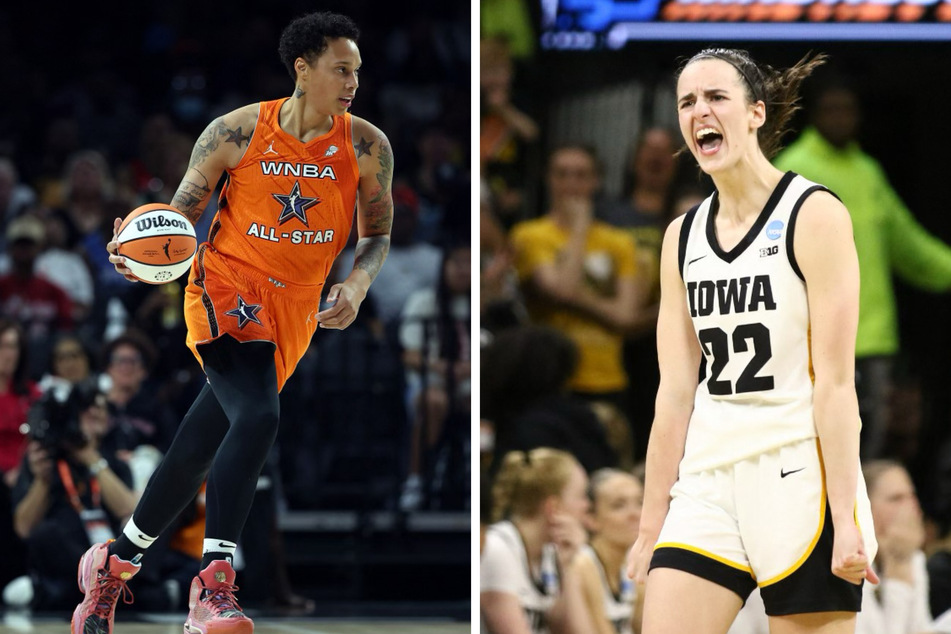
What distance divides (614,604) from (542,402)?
92 cm

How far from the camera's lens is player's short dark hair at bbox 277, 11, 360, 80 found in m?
4.00

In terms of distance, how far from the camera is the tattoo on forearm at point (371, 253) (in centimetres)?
422

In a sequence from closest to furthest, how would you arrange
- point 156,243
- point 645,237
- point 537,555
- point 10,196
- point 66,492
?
1. point 156,243
2. point 66,492
3. point 537,555
4. point 645,237
5. point 10,196

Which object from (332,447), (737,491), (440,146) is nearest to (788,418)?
(737,491)

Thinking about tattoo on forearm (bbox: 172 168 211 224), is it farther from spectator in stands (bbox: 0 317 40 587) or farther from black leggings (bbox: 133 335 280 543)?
spectator in stands (bbox: 0 317 40 587)

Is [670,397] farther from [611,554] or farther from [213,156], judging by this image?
[611,554]

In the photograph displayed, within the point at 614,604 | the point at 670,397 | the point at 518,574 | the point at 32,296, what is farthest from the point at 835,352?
the point at 32,296

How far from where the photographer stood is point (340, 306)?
404cm

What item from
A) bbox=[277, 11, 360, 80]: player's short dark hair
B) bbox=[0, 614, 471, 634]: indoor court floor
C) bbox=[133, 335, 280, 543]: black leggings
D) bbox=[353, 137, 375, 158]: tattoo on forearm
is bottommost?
bbox=[0, 614, 471, 634]: indoor court floor

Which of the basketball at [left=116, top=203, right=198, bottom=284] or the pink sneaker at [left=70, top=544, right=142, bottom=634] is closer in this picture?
the basketball at [left=116, top=203, right=198, bottom=284]

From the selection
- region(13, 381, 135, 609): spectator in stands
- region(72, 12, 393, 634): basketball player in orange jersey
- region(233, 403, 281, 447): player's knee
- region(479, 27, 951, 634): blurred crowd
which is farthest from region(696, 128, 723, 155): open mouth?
region(13, 381, 135, 609): spectator in stands

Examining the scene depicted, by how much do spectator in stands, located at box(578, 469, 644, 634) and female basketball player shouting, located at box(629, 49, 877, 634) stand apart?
7.92ft

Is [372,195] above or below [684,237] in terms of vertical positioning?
above

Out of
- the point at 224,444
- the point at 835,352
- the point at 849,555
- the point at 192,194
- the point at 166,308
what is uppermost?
the point at 192,194
